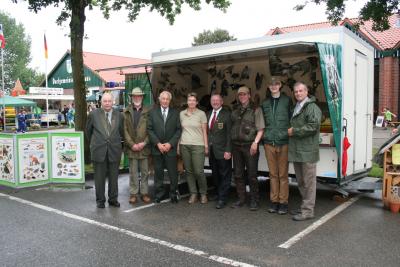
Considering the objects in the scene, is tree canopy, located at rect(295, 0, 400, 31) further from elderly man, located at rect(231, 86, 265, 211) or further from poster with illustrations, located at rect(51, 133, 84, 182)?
poster with illustrations, located at rect(51, 133, 84, 182)

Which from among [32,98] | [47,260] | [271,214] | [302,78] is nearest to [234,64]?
[302,78]

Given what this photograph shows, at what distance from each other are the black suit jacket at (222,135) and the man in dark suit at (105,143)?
5.03 ft

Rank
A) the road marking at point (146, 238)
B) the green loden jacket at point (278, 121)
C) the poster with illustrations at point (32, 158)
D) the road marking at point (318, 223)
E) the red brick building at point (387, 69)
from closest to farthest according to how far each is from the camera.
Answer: the road marking at point (146, 238) → the road marking at point (318, 223) → the green loden jacket at point (278, 121) → the poster with illustrations at point (32, 158) → the red brick building at point (387, 69)

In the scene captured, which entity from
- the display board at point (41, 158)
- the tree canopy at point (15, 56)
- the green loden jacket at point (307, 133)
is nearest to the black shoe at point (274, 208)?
the green loden jacket at point (307, 133)

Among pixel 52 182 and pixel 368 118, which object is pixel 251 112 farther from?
pixel 52 182

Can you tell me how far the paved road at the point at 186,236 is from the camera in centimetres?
418

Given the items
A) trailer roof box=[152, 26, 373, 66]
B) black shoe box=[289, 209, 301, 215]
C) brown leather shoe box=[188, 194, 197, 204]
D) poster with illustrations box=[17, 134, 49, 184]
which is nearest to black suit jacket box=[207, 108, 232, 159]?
brown leather shoe box=[188, 194, 197, 204]

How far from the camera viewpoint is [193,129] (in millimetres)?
6359

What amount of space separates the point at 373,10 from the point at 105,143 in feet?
26.0

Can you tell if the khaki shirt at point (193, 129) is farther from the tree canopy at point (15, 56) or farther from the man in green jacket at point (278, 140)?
the tree canopy at point (15, 56)

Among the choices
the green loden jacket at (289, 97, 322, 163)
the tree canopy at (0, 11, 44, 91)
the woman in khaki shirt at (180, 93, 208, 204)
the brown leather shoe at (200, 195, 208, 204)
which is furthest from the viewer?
the tree canopy at (0, 11, 44, 91)

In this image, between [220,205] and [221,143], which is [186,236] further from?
[221,143]

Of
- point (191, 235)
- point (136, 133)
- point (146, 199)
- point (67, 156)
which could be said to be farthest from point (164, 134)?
point (67, 156)

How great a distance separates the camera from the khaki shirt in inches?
250
